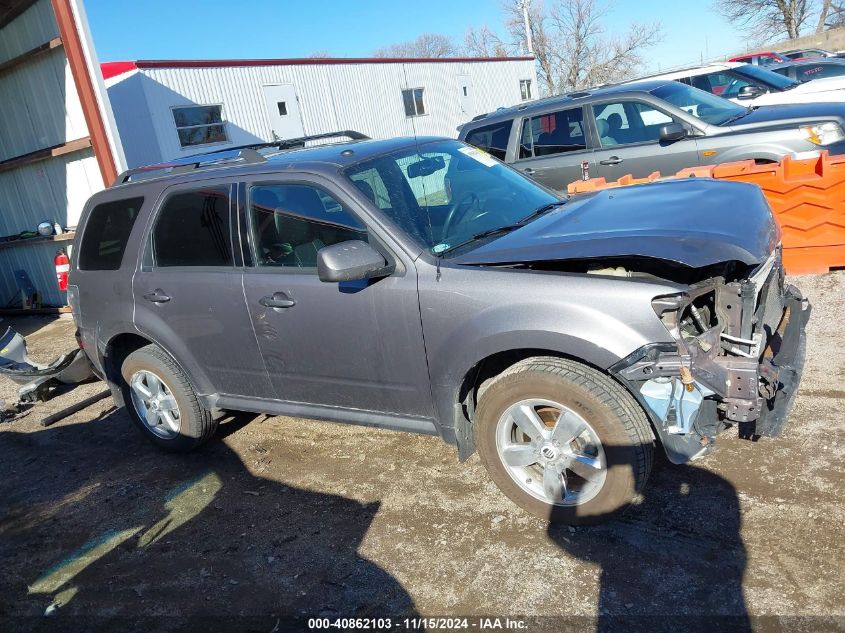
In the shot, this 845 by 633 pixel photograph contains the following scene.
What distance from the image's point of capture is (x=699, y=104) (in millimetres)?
7645

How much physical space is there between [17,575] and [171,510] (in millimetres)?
857

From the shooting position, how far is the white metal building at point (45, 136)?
8852 mm

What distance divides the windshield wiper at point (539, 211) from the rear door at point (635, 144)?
3673 millimetres

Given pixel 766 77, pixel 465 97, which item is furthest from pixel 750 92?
pixel 465 97

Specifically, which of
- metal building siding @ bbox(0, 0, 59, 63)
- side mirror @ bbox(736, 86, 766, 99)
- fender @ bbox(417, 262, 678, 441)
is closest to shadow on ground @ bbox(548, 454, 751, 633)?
fender @ bbox(417, 262, 678, 441)

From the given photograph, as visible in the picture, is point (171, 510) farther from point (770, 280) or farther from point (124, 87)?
point (124, 87)

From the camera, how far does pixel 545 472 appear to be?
329 cm

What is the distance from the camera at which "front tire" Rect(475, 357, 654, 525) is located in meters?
3.01

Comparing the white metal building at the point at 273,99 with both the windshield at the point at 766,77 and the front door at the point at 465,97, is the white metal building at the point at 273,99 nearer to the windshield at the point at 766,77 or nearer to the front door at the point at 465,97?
the front door at the point at 465,97

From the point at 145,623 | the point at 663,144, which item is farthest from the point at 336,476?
the point at 663,144

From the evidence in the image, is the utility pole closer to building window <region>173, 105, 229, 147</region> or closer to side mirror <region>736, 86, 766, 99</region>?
building window <region>173, 105, 229, 147</region>

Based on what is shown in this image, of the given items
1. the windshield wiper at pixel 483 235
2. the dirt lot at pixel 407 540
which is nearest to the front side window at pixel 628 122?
the dirt lot at pixel 407 540

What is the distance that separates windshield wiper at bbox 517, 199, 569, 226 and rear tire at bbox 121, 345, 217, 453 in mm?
2567

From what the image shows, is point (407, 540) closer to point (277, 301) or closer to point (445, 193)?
point (277, 301)
